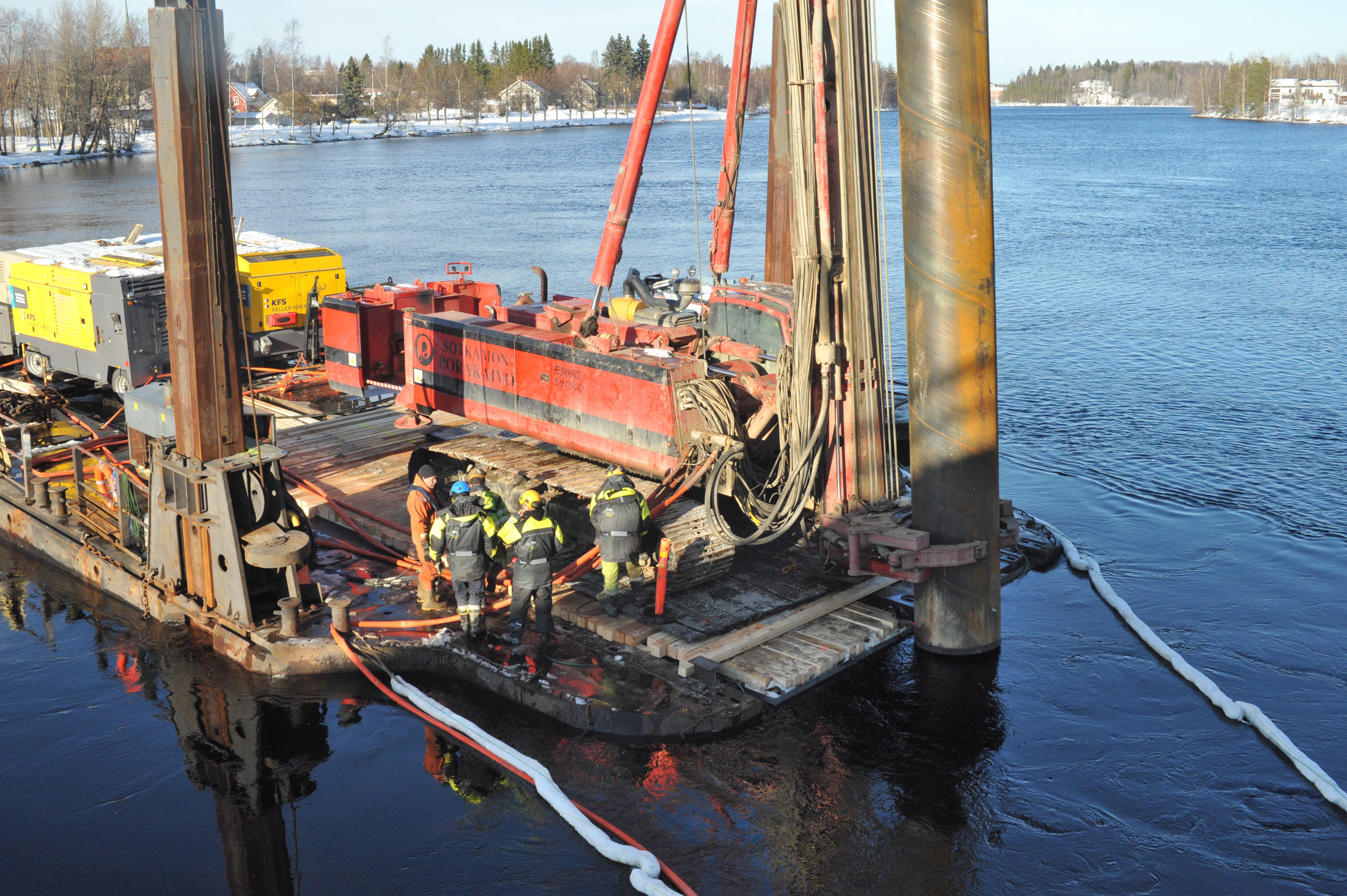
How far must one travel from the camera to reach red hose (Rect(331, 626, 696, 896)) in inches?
284

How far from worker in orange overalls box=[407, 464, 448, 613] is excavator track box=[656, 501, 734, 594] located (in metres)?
2.14

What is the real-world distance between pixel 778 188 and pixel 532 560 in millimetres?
9795

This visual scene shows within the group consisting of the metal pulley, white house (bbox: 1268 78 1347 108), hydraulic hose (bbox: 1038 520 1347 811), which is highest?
white house (bbox: 1268 78 1347 108)

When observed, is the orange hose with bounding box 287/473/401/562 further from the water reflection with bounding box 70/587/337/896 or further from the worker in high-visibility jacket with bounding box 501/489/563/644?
the worker in high-visibility jacket with bounding box 501/489/563/644

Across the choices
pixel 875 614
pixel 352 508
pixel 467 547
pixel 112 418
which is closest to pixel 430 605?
pixel 467 547

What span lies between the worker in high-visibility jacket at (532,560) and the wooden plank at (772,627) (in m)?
1.26

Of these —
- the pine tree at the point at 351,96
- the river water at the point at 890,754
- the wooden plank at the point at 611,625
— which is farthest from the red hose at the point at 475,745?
the pine tree at the point at 351,96

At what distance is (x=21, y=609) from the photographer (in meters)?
11.9

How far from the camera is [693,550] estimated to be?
1085 cm

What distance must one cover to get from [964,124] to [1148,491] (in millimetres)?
8536

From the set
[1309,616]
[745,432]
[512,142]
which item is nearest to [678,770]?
[745,432]

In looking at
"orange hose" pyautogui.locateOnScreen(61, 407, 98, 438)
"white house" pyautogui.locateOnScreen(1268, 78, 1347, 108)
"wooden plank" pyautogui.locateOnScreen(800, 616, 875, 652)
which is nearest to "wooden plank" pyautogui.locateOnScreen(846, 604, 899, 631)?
"wooden plank" pyautogui.locateOnScreen(800, 616, 875, 652)

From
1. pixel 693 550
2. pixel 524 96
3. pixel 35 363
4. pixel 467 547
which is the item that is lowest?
pixel 693 550

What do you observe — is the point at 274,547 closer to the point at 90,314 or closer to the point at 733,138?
the point at 733,138
